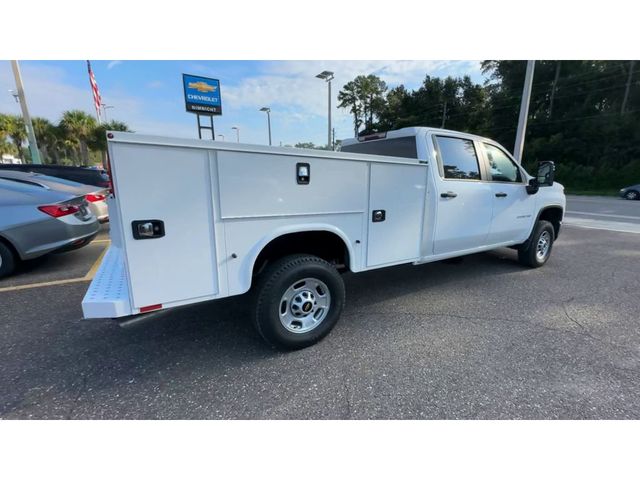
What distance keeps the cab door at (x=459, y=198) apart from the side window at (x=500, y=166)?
0.28 metres

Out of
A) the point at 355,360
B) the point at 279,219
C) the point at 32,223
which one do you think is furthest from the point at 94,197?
the point at 355,360

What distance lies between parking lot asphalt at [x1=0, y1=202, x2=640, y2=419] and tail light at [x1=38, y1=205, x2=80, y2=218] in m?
1.17

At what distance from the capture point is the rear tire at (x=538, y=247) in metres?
4.92

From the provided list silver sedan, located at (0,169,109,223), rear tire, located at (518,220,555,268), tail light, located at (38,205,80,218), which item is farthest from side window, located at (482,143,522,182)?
silver sedan, located at (0,169,109,223)

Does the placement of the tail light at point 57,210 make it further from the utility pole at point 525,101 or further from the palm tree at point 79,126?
the palm tree at point 79,126

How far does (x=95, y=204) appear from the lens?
6.28m

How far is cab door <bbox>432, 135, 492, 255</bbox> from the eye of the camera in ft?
11.4

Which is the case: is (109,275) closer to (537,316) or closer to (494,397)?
(494,397)

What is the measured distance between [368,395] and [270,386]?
730mm

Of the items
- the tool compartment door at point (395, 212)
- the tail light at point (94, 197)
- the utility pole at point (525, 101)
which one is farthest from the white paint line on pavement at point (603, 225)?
the tail light at point (94, 197)

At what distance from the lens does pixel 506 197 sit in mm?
4230

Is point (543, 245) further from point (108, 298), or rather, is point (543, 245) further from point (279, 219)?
point (108, 298)

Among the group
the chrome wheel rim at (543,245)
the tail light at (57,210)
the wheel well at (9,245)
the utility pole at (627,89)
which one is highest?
the utility pole at (627,89)

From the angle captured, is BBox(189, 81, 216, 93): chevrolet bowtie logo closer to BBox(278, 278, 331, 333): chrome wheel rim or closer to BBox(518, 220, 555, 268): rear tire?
BBox(518, 220, 555, 268): rear tire
